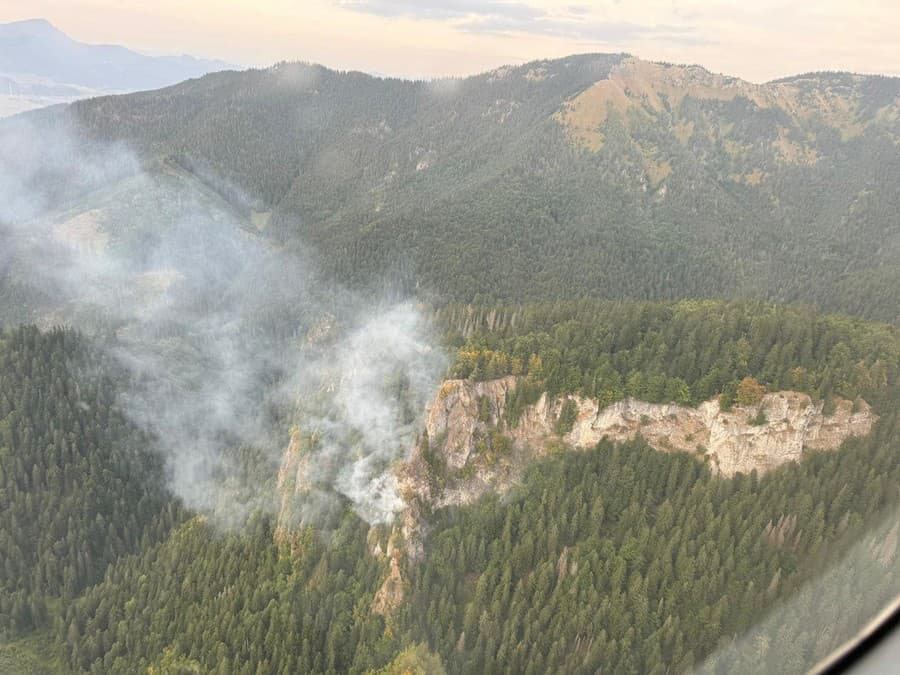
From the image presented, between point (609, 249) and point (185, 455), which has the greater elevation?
point (609, 249)

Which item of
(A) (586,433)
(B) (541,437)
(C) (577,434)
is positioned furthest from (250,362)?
Answer: (A) (586,433)

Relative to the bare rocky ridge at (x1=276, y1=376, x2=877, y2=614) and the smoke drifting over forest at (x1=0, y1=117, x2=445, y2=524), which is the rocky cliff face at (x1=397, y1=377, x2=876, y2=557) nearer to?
the bare rocky ridge at (x1=276, y1=376, x2=877, y2=614)

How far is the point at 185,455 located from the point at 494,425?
75106mm

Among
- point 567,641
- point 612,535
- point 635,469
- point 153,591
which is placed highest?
point 635,469

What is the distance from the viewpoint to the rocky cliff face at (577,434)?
60.1 metres

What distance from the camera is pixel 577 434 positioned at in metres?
69.8

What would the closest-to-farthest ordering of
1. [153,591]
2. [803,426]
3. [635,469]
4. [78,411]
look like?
[803,426] → [635,469] → [153,591] → [78,411]

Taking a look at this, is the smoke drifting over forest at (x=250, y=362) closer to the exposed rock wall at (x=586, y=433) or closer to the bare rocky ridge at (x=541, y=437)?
the bare rocky ridge at (x=541, y=437)

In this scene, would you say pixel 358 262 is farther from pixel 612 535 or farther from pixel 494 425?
pixel 612 535

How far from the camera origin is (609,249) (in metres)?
189

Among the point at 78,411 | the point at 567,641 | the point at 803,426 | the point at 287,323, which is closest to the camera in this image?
the point at 567,641

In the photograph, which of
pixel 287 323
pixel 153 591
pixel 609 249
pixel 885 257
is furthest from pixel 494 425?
pixel 885 257

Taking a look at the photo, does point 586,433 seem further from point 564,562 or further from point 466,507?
point 466,507

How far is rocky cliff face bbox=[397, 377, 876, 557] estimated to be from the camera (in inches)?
2367
